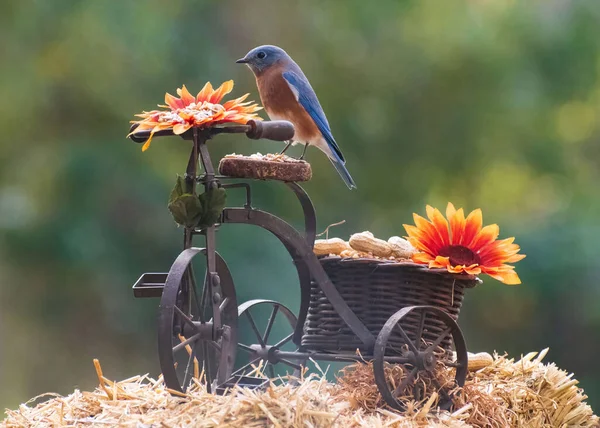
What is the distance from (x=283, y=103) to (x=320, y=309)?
67 centimetres

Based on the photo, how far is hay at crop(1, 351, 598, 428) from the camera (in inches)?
73.0

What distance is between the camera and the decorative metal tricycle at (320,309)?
7.04 ft

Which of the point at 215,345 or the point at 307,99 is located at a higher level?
the point at 307,99

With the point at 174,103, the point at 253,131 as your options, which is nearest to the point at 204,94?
the point at 174,103

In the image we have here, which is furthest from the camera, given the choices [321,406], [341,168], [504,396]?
[341,168]

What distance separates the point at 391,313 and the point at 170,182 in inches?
119

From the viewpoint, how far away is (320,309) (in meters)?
2.56

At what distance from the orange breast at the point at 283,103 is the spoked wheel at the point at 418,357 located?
73cm

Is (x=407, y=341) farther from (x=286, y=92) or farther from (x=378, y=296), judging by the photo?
(x=286, y=92)

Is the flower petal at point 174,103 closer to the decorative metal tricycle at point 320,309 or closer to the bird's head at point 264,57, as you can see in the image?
the decorative metal tricycle at point 320,309

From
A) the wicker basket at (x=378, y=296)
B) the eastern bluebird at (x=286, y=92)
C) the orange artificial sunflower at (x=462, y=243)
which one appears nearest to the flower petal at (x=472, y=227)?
the orange artificial sunflower at (x=462, y=243)

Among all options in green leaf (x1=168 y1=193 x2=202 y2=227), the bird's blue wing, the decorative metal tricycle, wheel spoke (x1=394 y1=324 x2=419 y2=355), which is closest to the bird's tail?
the bird's blue wing

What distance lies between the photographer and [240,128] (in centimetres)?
213

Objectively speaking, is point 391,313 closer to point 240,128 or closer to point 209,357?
point 209,357
